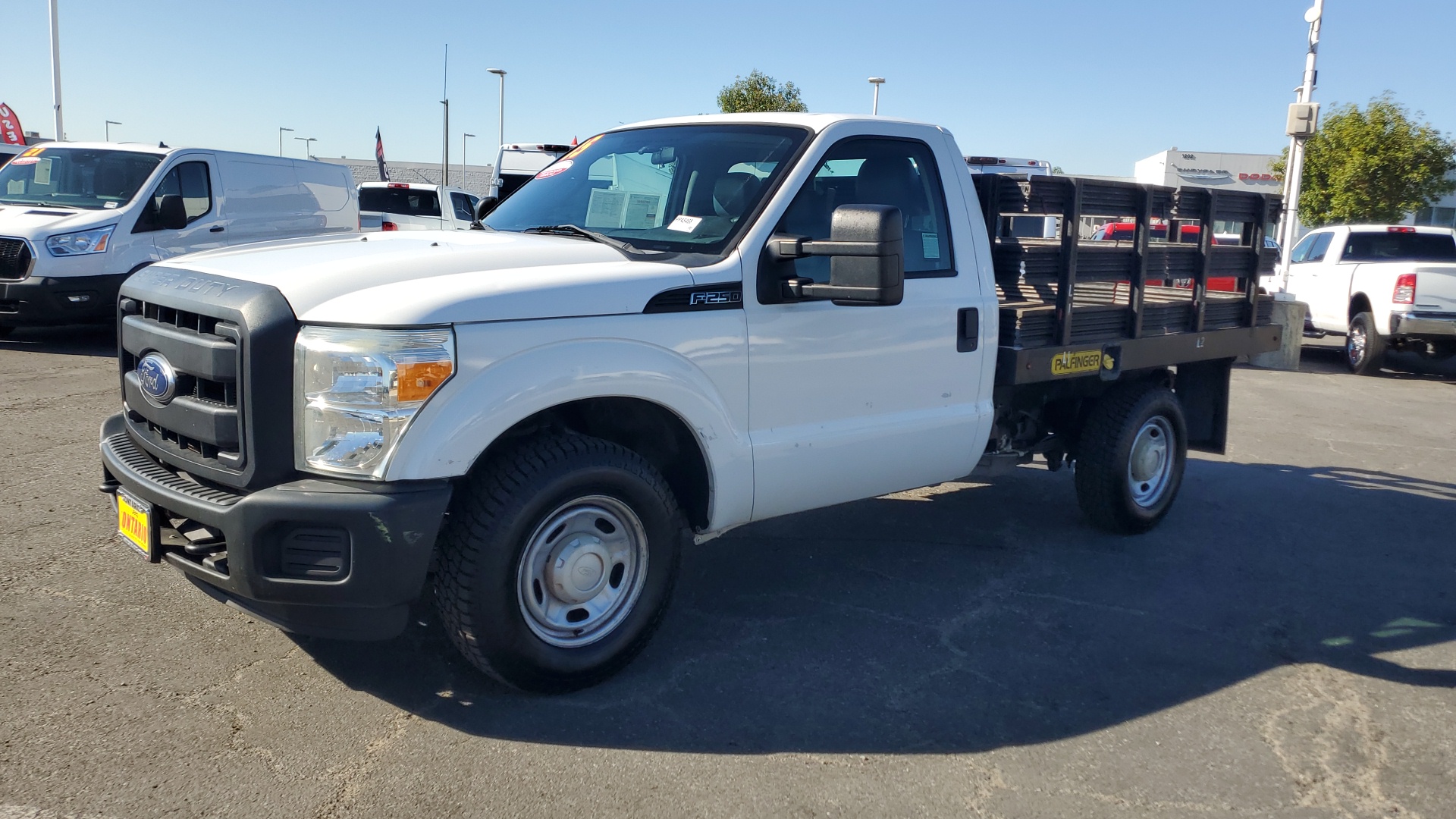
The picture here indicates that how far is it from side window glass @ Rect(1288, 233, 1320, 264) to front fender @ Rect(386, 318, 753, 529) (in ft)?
49.4

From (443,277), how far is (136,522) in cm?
134

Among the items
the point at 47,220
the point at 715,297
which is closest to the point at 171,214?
the point at 47,220

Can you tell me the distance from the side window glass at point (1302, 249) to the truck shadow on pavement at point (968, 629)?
35.9 feet

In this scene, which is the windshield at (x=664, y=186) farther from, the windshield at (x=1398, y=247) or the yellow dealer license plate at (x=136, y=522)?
the windshield at (x=1398, y=247)

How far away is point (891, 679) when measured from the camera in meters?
3.96

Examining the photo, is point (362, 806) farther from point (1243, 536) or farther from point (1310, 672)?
point (1243, 536)

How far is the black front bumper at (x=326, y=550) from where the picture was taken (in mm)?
3129

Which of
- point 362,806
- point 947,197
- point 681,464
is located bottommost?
point 362,806

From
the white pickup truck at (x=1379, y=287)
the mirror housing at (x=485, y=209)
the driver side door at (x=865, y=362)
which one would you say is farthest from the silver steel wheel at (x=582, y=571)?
the white pickup truck at (x=1379, y=287)

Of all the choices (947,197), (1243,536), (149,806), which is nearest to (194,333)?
(149,806)

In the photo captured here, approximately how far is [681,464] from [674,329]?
593 mm

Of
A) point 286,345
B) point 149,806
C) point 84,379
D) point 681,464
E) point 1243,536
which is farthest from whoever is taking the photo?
point 84,379

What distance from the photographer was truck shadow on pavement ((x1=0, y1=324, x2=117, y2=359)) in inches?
429

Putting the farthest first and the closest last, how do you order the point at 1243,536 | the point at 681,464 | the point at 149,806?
the point at 1243,536
the point at 681,464
the point at 149,806
